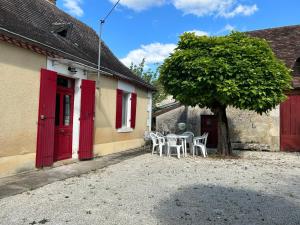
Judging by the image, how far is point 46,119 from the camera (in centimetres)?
784

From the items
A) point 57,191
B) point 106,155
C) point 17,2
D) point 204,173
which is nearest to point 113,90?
point 106,155

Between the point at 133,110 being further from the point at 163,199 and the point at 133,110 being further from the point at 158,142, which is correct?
the point at 163,199

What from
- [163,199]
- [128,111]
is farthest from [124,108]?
[163,199]

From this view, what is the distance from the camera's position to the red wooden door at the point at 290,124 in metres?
14.3

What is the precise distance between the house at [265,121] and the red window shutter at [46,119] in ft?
30.9

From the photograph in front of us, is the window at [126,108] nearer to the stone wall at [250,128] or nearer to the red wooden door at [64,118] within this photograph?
the red wooden door at [64,118]

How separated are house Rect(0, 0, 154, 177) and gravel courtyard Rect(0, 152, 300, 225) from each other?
1.39 meters

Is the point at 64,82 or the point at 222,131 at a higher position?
the point at 64,82

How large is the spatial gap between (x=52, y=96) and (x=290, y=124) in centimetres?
1069

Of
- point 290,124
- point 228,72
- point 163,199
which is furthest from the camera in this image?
point 290,124

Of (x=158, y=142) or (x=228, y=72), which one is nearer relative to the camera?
(x=228, y=72)

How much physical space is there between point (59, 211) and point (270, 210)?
10.5 feet

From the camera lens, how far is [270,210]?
509 centimetres

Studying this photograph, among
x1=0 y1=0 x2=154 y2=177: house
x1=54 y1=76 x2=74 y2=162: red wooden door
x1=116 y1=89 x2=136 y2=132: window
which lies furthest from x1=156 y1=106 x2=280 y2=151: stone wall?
x1=54 y1=76 x2=74 y2=162: red wooden door
